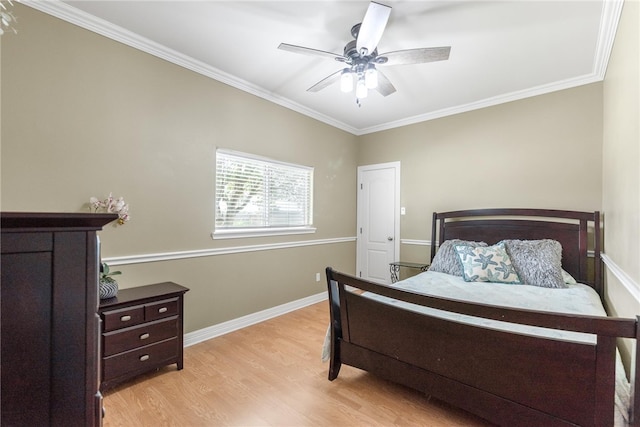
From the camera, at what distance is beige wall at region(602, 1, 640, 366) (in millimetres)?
1632

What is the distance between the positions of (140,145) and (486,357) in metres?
2.98

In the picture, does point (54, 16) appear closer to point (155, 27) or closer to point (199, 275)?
point (155, 27)

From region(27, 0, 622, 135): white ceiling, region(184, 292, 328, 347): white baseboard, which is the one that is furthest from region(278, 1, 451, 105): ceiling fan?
region(184, 292, 328, 347): white baseboard

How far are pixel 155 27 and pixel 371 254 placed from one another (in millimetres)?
3999

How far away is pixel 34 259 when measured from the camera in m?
0.71

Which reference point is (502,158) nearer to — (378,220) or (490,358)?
(378,220)

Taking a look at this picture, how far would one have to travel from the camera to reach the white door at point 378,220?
4.54m

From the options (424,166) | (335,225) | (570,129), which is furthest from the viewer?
(335,225)

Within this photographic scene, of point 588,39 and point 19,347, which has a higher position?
point 588,39

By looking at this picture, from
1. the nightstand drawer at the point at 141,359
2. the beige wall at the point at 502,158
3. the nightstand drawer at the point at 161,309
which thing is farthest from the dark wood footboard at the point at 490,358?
the beige wall at the point at 502,158

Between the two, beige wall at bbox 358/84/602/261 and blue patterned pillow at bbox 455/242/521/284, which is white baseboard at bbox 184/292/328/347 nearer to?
beige wall at bbox 358/84/602/261

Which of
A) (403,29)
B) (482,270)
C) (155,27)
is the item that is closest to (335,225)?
(482,270)

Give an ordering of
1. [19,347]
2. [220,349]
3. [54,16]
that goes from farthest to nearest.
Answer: [220,349] < [54,16] < [19,347]

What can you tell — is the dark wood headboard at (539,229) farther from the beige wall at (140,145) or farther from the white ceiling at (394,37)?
the beige wall at (140,145)
